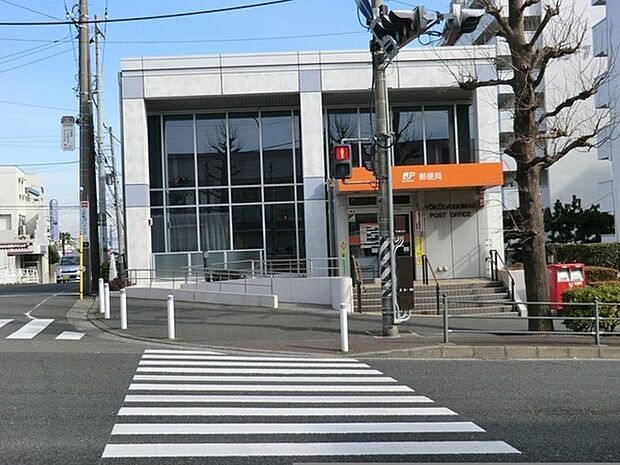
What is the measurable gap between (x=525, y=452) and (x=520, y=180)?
10.2m

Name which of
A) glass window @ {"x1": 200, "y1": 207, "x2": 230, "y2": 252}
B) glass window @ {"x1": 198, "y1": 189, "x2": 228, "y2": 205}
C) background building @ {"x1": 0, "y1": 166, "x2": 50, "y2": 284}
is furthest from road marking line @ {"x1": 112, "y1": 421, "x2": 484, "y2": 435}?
background building @ {"x1": 0, "y1": 166, "x2": 50, "y2": 284}

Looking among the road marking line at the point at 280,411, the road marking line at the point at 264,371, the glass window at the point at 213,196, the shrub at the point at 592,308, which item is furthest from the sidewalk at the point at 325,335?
the glass window at the point at 213,196

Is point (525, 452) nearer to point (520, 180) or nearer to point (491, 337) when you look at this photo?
point (491, 337)

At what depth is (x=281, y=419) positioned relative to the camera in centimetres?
774

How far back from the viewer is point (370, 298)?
71.2ft

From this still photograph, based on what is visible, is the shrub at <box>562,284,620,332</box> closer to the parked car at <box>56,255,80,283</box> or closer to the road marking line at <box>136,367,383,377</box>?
the road marking line at <box>136,367,383,377</box>

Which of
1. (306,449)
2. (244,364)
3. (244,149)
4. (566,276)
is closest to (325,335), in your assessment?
(244,364)

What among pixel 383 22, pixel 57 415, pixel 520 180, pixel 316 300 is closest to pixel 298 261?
pixel 316 300

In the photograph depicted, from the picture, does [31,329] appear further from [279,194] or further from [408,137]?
[408,137]

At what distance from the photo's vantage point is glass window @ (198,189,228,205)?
89.8 ft

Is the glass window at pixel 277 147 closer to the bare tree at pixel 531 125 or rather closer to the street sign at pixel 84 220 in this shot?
the street sign at pixel 84 220

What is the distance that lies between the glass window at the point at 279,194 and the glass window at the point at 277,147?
0.32 metres

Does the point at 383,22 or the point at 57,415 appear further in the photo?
the point at 383,22

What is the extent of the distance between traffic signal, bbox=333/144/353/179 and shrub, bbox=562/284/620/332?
228 inches
